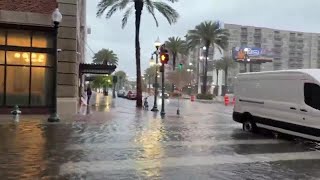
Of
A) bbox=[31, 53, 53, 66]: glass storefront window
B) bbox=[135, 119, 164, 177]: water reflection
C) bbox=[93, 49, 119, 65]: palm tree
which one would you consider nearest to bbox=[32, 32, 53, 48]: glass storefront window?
bbox=[31, 53, 53, 66]: glass storefront window

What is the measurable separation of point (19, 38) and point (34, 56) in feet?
3.80

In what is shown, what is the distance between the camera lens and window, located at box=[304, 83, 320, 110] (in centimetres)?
1480

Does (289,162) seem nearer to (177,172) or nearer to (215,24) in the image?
(177,172)

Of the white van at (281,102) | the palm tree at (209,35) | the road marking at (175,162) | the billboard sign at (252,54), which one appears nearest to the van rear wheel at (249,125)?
the white van at (281,102)

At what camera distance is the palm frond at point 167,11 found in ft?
127

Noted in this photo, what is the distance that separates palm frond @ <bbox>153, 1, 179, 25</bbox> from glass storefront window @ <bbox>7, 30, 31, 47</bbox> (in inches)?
612

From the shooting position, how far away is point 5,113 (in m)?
24.4

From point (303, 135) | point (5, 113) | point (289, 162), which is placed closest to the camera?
point (289, 162)

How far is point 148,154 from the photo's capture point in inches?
477

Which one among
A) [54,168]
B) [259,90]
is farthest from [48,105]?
[54,168]

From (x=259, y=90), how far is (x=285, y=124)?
2.26 meters

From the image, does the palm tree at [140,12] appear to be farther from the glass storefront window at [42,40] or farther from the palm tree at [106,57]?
the palm tree at [106,57]

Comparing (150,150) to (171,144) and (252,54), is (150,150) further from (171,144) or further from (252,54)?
(252,54)

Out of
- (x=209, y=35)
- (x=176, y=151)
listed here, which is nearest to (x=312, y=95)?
(x=176, y=151)
